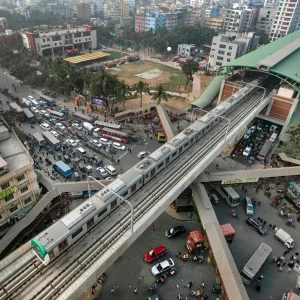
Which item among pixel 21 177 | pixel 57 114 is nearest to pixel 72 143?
pixel 57 114

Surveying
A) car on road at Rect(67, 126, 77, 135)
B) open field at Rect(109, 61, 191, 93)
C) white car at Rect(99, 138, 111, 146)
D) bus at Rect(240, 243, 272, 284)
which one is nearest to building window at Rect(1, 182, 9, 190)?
white car at Rect(99, 138, 111, 146)

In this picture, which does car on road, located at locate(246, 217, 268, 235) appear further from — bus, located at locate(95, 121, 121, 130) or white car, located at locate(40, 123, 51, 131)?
white car, located at locate(40, 123, 51, 131)

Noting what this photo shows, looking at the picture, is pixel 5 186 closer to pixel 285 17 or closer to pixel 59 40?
pixel 59 40

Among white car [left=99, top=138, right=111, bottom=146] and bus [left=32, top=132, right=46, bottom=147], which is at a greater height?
bus [left=32, top=132, right=46, bottom=147]

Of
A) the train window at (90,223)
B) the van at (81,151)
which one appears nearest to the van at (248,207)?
the train window at (90,223)

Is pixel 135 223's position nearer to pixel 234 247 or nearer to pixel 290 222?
pixel 234 247

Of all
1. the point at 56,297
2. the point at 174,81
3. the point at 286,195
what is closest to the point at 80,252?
the point at 56,297

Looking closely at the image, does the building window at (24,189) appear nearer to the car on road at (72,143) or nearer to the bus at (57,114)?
the car on road at (72,143)
